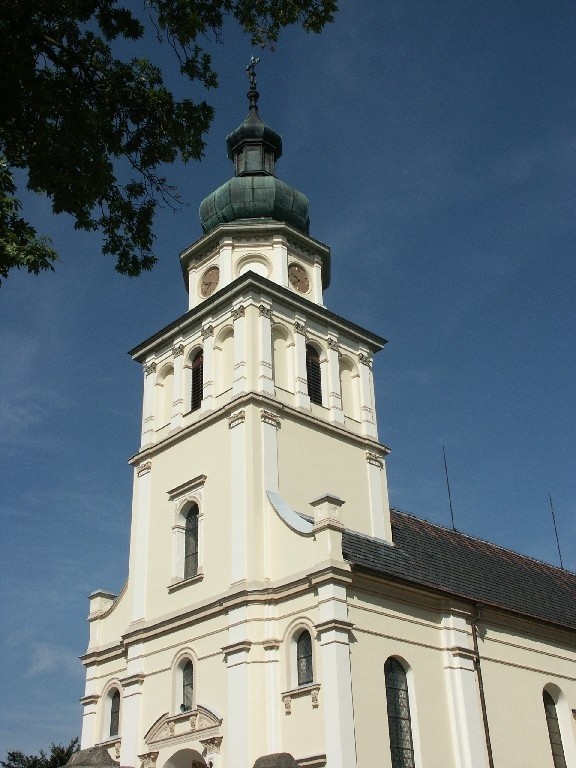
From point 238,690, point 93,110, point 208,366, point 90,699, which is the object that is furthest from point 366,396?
point 93,110

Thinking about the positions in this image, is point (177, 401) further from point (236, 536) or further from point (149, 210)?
point (149, 210)

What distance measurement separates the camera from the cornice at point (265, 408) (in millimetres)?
24625

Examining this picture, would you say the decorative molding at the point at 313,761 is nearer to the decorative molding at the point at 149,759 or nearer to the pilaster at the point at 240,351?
the decorative molding at the point at 149,759

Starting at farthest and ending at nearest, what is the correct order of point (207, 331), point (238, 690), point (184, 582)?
point (207, 331) < point (184, 582) < point (238, 690)

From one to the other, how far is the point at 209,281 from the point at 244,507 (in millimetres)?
9572

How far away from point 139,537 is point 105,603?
2489 millimetres

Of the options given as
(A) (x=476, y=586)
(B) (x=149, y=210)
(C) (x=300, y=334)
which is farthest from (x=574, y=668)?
(B) (x=149, y=210)

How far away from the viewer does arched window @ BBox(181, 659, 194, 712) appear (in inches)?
878

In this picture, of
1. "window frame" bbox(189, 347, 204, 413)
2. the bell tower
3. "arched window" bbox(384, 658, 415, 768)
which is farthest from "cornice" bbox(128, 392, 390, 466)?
"arched window" bbox(384, 658, 415, 768)

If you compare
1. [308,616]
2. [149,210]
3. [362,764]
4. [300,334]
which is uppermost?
[300,334]

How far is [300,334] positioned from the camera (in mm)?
27312

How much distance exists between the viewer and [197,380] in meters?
27.5

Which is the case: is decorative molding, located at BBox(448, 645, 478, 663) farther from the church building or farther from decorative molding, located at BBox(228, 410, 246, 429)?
decorative molding, located at BBox(228, 410, 246, 429)

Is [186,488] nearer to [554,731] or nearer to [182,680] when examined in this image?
[182,680]
